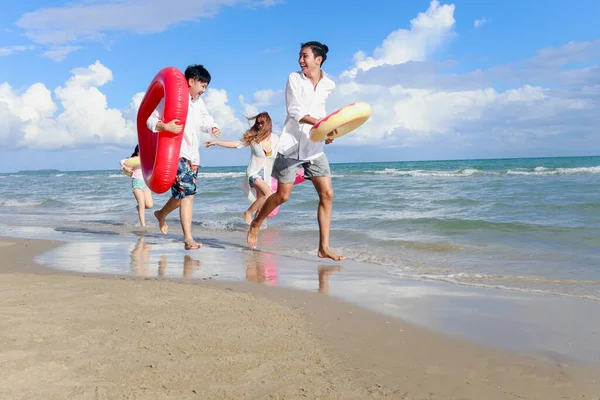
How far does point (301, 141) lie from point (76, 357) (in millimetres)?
3259

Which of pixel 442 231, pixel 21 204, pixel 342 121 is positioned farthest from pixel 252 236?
pixel 21 204

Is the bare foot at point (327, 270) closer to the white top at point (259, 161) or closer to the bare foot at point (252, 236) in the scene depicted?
the bare foot at point (252, 236)

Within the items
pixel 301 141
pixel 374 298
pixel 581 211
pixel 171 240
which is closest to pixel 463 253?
pixel 301 141

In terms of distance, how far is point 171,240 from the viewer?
739 centimetres

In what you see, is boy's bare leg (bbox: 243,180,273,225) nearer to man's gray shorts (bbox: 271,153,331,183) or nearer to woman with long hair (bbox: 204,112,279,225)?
woman with long hair (bbox: 204,112,279,225)

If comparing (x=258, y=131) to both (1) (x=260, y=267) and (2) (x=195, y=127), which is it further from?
(1) (x=260, y=267)

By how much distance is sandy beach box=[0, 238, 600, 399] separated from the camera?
221cm

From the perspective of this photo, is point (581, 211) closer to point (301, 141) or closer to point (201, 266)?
point (301, 141)

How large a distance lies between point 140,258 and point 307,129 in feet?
6.80

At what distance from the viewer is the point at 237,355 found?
254cm

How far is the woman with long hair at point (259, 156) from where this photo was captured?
7906mm

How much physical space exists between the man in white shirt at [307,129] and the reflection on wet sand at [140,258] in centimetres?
145

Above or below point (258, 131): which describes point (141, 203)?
below

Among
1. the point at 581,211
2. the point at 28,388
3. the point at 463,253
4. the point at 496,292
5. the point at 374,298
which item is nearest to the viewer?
the point at 28,388
